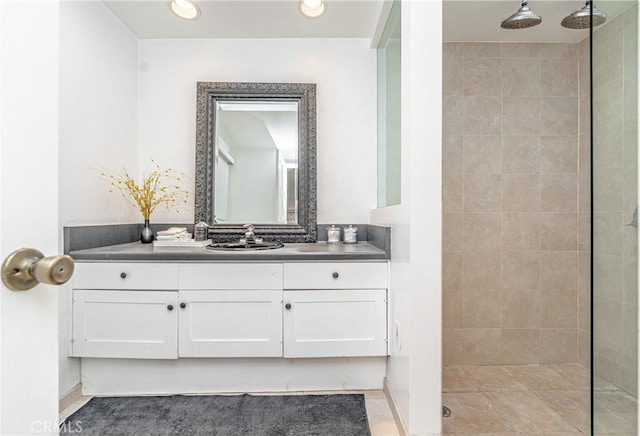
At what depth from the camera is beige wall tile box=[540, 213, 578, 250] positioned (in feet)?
8.52

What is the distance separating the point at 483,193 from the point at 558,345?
1.17 metres

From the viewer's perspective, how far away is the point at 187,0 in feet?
7.28

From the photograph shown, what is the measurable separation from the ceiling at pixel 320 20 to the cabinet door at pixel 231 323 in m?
1.70

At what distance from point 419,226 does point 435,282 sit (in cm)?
24

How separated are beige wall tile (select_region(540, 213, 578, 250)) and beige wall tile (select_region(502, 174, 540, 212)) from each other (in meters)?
0.12

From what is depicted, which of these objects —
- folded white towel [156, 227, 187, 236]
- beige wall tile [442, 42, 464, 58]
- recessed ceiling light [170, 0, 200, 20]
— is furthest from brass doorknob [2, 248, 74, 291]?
beige wall tile [442, 42, 464, 58]

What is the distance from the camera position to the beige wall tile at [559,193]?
2.59 metres

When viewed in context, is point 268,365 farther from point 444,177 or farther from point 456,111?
point 456,111

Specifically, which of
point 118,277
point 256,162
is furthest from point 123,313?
point 256,162

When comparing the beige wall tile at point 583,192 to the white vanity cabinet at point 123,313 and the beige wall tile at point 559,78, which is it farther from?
the white vanity cabinet at point 123,313

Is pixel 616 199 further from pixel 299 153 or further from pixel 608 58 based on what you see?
pixel 299 153

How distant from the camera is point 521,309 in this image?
2613 mm

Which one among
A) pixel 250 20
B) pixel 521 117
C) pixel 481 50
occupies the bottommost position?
pixel 521 117

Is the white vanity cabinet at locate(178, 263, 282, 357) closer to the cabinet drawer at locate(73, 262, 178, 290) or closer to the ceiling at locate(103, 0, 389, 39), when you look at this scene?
the cabinet drawer at locate(73, 262, 178, 290)
